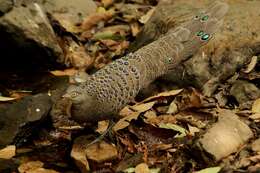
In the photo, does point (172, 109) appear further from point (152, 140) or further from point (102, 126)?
point (102, 126)

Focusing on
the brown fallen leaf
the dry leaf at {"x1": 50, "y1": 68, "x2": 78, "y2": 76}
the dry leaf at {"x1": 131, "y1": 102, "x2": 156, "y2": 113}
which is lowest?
the brown fallen leaf

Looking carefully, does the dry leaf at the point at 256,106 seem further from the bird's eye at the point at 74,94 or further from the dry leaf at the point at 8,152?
the dry leaf at the point at 8,152

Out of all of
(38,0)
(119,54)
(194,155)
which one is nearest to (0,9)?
(38,0)

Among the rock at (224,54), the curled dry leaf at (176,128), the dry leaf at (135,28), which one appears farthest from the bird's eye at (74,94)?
the dry leaf at (135,28)

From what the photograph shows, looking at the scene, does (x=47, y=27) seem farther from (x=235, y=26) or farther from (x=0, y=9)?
(x=235, y=26)

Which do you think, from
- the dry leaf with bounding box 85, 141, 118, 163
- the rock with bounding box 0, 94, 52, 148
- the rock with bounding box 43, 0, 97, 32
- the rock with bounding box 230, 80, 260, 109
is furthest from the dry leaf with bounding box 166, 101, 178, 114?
the rock with bounding box 43, 0, 97, 32

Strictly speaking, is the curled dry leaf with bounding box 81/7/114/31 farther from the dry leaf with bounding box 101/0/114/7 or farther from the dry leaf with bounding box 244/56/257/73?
the dry leaf with bounding box 244/56/257/73

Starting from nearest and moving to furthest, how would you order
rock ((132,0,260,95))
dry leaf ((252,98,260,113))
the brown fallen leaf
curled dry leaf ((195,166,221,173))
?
curled dry leaf ((195,166,221,173)), the brown fallen leaf, dry leaf ((252,98,260,113)), rock ((132,0,260,95))
